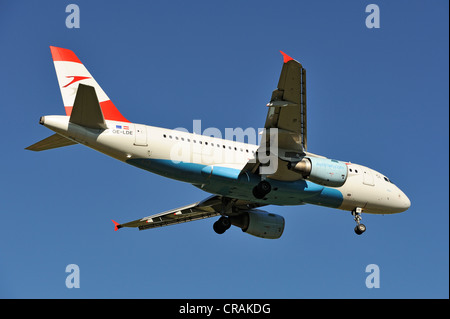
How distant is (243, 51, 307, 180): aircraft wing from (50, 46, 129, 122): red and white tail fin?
6.31 m

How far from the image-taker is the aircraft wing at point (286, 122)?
21.9 meters

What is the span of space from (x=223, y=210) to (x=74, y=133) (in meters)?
9.89

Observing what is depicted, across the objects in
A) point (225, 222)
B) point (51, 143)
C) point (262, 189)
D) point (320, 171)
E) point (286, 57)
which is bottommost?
point (225, 222)

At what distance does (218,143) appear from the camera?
26.5 m

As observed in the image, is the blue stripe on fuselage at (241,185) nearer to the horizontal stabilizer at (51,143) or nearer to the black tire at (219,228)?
the horizontal stabilizer at (51,143)

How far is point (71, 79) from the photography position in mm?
25859

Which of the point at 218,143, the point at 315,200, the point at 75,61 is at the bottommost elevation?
the point at 315,200

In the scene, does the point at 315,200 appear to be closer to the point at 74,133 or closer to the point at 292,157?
the point at 292,157

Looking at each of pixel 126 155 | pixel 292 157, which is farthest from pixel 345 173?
pixel 126 155

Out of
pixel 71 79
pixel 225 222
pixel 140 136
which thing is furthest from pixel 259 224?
pixel 71 79

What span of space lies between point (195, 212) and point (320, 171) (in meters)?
9.11

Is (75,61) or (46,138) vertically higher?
(75,61)

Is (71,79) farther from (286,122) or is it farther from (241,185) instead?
(286,122)

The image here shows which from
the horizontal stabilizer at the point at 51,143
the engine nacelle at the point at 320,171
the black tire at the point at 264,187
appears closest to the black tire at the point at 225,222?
the black tire at the point at 264,187
